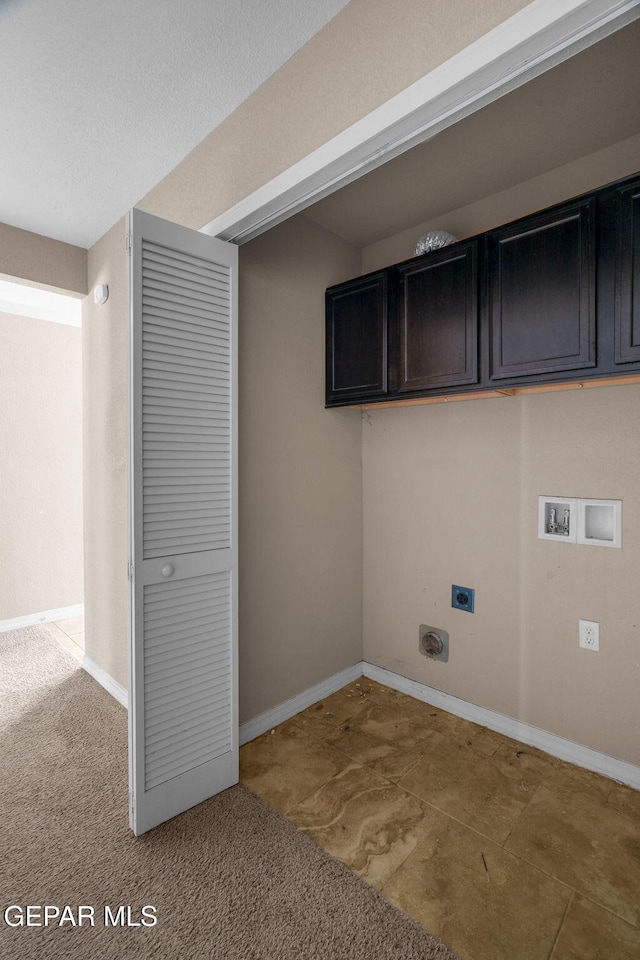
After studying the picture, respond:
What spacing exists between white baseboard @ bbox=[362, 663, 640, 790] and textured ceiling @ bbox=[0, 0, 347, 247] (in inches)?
→ 113

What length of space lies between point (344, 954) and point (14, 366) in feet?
13.6

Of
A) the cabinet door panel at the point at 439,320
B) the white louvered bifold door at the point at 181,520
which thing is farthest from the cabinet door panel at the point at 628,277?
the white louvered bifold door at the point at 181,520

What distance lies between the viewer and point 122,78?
1.66m

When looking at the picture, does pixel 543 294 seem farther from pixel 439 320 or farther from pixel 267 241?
pixel 267 241

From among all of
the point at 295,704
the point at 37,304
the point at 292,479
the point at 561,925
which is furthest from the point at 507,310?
the point at 37,304

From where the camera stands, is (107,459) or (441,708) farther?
(107,459)

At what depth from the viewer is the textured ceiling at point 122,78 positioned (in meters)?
1.42

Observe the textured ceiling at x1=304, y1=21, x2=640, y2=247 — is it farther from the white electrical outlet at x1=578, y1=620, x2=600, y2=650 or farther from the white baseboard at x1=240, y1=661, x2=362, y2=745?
the white baseboard at x1=240, y1=661, x2=362, y2=745

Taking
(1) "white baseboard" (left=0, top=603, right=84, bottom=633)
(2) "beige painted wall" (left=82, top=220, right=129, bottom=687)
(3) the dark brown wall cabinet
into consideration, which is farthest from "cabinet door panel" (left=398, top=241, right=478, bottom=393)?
(1) "white baseboard" (left=0, top=603, right=84, bottom=633)

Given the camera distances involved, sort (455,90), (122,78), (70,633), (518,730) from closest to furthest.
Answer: (455,90) < (122,78) < (518,730) < (70,633)

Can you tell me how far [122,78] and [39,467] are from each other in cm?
312

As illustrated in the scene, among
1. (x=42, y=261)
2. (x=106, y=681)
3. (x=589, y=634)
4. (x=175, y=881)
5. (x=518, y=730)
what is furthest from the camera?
(x=106, y=681)

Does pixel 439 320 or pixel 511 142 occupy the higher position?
pixel 511 142

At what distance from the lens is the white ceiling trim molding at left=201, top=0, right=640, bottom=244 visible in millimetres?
976
